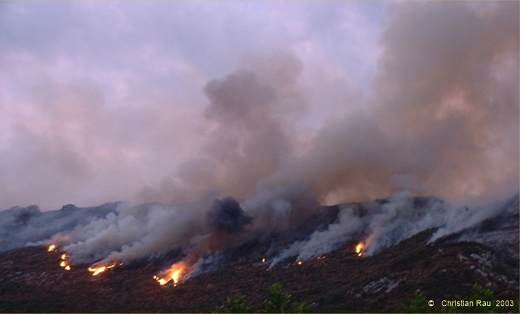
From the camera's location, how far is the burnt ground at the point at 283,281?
274 feet

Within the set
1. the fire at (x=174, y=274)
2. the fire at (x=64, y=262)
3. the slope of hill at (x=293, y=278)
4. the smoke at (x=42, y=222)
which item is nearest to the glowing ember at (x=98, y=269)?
the slope of hill at (x=293, y=278)

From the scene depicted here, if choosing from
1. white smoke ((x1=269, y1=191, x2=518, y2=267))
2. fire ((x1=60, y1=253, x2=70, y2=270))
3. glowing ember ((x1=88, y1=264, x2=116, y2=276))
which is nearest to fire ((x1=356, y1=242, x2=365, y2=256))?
white smoke ((x1=269, y1=191, x2=518, y2=267))

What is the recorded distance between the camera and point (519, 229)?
87.1m

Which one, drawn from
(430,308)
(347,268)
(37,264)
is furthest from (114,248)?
(430,308)

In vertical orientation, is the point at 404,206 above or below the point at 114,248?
below

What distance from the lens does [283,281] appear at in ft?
361

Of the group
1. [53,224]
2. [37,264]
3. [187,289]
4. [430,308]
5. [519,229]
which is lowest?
[430,308]

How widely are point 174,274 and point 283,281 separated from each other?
114 ft

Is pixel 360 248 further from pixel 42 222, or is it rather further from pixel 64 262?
pixel 42 222

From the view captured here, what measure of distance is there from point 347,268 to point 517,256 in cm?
3598

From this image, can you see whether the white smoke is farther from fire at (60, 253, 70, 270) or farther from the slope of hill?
fire at (60, 253, 70, 270)

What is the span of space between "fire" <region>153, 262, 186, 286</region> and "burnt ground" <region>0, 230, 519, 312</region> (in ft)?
7.61

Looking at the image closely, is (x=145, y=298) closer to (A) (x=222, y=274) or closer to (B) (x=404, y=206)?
(A) (x=222, y=274)

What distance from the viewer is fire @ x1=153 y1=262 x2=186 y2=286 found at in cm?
12433
